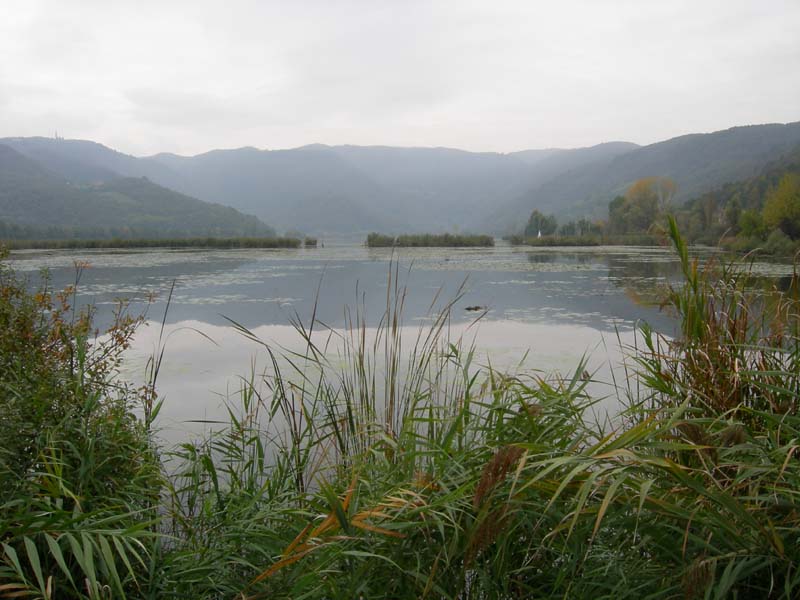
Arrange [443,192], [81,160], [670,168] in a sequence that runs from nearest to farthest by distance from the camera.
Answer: [670,168], [81,160], [443,192]

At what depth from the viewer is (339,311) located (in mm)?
10227

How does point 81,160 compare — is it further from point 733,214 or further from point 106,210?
point 733,214

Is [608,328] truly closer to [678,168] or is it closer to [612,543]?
[612,543]

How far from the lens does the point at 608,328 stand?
8062 mm

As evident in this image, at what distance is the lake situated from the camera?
18.5 feet

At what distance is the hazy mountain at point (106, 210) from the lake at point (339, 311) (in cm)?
4610

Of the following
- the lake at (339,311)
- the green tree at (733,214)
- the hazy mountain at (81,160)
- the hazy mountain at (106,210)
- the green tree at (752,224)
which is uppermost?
the hazy mountain at (81,160)

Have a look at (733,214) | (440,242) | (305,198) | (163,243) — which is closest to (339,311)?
(440,242)

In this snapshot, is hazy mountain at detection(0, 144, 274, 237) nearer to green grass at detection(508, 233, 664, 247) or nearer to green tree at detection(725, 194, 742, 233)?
green grass at detection(508, 233, 664, 247)

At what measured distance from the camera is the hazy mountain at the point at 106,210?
62.7 meters

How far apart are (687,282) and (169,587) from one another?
248 centimetres

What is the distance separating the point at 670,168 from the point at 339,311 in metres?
116

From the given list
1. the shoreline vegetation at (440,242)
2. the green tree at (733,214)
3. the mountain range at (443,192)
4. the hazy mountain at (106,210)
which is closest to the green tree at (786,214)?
the green tree at (733,214)

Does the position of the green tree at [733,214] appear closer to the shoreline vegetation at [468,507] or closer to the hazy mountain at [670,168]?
the shoreline vegetation at [468,507]
